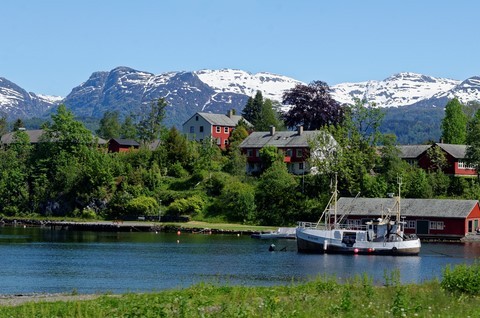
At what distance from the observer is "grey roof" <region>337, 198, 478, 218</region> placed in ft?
310

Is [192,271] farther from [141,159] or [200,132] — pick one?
[200,132]

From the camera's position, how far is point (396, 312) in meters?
26.5

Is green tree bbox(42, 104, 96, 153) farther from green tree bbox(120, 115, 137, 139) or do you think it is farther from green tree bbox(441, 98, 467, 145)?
green tree bbox(441, 98, 467, 145)

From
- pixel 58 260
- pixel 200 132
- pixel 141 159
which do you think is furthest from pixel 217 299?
pixel 200 132

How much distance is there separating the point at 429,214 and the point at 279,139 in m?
37.5

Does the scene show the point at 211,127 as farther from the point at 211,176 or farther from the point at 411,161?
the point at 411,161

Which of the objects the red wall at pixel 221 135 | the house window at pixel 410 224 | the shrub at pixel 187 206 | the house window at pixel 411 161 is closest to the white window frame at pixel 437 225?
the house window at pixel 410 224

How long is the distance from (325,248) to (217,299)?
47.8 m

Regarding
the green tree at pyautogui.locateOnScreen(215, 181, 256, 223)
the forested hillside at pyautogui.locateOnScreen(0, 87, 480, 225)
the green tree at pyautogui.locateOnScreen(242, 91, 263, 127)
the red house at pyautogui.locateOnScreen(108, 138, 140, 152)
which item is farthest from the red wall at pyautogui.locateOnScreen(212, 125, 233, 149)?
the green tree at pyautogui.locateOnScreen(215, 181, 256, 223)

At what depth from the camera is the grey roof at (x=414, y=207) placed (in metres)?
94.6

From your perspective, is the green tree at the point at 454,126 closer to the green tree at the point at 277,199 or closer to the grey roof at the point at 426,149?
the grey roof at the point at 426,149

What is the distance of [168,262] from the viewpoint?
66000mm

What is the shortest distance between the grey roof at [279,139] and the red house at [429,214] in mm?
25874

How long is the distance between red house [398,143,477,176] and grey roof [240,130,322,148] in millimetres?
14024
